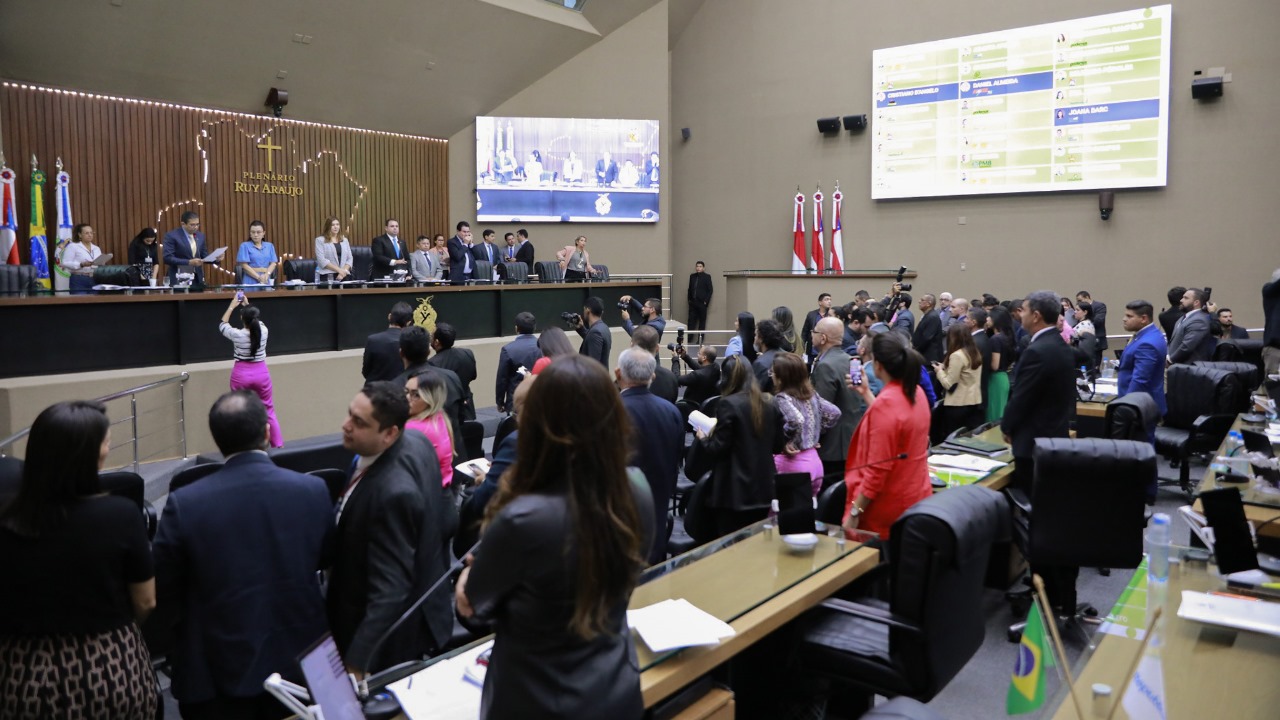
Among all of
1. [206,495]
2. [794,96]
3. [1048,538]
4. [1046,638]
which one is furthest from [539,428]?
[794,96]

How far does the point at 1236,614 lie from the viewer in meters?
2.57

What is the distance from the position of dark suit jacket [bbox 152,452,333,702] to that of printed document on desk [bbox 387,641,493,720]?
53 cm

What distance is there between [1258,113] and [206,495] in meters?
13.9

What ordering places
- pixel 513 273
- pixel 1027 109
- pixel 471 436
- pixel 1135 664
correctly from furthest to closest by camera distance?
1. pixel 1027 109
2. pixel 513 273
3. pixel 471 436
4. pixel 1135 664

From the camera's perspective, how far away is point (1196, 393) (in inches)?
274

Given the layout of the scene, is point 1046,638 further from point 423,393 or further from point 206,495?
point 423,393

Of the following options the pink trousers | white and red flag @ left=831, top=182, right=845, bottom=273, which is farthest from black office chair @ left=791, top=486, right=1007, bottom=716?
white and red flag @ left=831, top=182, right=845, bottom=273

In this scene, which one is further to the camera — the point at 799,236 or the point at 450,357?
the point at 799,236

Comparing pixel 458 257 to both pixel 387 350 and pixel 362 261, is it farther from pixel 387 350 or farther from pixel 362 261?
pixel 387 350

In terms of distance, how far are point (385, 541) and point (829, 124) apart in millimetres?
13993

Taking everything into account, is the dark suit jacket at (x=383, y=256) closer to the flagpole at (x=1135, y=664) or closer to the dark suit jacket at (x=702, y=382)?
the dark suit jacket at (x=702, y=382)

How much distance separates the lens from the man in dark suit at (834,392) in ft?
17.9

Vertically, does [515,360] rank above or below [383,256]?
below

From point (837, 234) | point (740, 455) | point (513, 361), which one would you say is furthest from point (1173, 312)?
point (740, 455)
